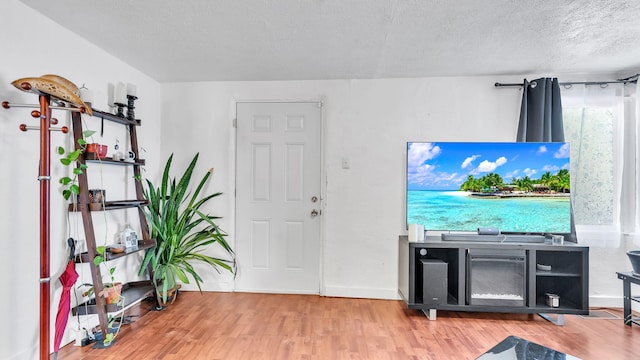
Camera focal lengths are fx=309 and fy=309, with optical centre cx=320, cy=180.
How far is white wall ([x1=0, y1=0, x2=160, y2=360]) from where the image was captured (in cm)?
188

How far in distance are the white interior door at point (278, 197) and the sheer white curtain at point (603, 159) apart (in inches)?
102

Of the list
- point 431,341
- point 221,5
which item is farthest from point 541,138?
point 221,5

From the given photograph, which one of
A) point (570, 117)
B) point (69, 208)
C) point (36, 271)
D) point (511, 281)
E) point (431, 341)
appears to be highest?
point (570, 117)

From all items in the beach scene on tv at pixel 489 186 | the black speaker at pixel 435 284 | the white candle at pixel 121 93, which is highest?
the white candle at pixel 121 93

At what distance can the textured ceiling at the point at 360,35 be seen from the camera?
1964mm

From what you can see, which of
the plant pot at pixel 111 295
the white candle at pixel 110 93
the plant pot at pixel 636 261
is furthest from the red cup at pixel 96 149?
the plant pot at pixel 636 261

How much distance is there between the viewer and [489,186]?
9.58ft

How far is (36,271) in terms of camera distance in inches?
80.5

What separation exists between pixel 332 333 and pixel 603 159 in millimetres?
3132

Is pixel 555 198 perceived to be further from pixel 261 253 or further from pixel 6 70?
pixel 6 70

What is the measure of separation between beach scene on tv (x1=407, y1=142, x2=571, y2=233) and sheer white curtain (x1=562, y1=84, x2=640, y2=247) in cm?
43

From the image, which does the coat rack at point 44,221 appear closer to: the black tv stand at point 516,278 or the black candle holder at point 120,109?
the black candle holder at point 120,109

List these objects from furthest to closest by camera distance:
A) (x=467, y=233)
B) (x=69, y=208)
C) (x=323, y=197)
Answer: (x=323, y=197)
(x=467, y=233)
(x=69, y=208)

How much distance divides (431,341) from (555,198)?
175cm
